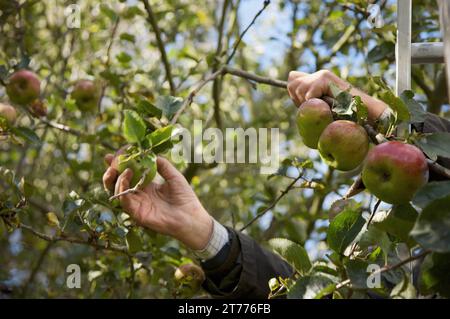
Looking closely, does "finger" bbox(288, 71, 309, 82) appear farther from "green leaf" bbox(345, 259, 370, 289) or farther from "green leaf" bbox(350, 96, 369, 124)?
"green leaf" bbox(345, 259, 370, 289)

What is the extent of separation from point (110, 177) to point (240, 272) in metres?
0.54

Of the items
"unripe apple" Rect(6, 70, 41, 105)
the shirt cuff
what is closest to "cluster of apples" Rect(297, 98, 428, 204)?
the shirt cuff

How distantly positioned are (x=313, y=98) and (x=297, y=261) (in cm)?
32

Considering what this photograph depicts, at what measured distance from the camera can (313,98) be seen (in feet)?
3.98

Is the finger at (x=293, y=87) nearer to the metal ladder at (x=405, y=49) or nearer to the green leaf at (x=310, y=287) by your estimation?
the metal ladder at (x=405, y=49)

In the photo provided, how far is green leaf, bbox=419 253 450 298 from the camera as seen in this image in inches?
32.7

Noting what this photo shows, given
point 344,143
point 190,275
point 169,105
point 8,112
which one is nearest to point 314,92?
point 344,143

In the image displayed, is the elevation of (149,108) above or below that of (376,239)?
above

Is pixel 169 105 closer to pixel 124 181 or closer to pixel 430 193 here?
pixel 124 181

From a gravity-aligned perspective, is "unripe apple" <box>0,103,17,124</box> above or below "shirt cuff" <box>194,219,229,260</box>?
above

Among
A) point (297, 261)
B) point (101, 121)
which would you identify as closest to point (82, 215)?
point (297, 261)

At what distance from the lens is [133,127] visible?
3.94 feet

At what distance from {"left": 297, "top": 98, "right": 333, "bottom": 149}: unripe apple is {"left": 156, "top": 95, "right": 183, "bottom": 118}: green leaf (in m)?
0.35

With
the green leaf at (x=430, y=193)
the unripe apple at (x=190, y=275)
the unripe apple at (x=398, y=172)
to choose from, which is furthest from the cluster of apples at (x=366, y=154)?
the unripe apple at (x=190, y=275)
